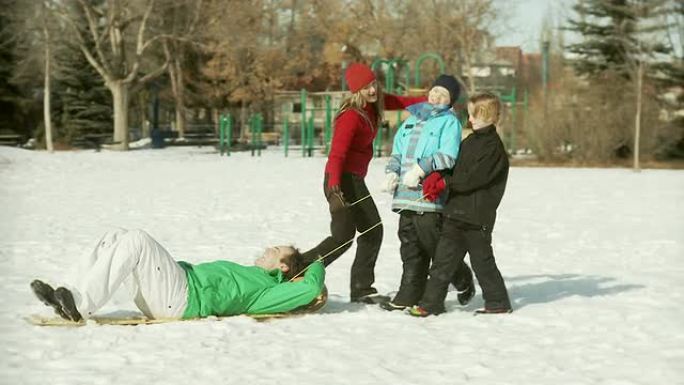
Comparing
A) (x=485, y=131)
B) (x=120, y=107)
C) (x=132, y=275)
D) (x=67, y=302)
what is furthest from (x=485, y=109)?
(x=120, y=107)

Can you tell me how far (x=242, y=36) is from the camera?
155 ft

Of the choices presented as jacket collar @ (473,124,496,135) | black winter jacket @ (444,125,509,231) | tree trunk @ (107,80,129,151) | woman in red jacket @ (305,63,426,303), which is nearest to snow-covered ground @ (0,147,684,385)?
woman in red jacket @ (305,63,426,303)

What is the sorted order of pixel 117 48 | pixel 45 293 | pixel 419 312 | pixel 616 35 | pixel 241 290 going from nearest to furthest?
1. pixel 45 293
2. pixel 241 290
3. pixel 419 312
4. pixel 616 35
5. pixel 117 48

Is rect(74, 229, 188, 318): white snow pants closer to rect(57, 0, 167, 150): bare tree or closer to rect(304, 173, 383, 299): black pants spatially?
rect(304, 173, 383, 299): black pants

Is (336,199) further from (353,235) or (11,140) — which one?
(11,140)

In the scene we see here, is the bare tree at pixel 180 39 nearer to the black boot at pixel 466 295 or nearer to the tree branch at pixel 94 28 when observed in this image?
the tree branch at pixel 94 28

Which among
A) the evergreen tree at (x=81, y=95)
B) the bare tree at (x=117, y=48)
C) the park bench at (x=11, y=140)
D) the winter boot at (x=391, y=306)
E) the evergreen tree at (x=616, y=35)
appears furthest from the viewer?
the evergreen tree at (x=81, y=95)

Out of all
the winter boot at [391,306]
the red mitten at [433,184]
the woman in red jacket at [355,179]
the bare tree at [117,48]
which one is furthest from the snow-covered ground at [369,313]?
the bare tree at [117,48]

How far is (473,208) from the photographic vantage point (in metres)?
6.43

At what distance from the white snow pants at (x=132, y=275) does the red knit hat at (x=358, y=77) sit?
1710 millimetres

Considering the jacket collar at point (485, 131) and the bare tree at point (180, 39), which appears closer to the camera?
the jacket collar at point (485, 131)

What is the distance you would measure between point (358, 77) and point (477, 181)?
1.04 metres

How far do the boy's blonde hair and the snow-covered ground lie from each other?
1.26 metres

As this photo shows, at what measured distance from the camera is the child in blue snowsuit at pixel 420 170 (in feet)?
21.1
